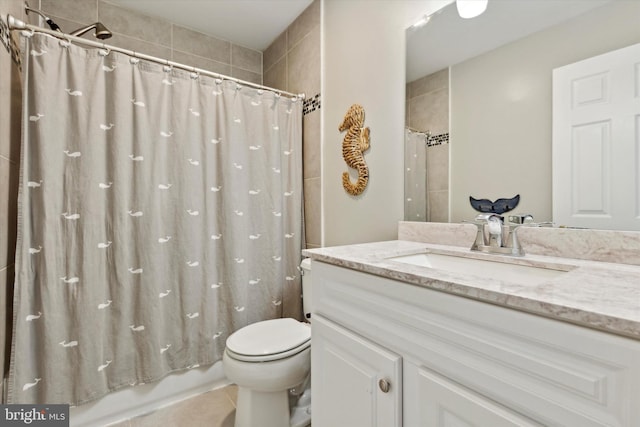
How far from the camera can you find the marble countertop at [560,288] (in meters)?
0.43

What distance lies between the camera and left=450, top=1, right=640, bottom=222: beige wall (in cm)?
86

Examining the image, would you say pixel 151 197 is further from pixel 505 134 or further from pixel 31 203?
pixel 505 134

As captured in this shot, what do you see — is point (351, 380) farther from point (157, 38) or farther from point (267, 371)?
point (157, 38)

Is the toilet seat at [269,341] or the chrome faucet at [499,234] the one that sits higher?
the chrome faucet at [499,234]

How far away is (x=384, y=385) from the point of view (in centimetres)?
73

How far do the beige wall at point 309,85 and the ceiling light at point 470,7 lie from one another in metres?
0.90

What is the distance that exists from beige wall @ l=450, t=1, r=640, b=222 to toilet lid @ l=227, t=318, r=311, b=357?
902 mm

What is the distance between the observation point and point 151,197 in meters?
1.50

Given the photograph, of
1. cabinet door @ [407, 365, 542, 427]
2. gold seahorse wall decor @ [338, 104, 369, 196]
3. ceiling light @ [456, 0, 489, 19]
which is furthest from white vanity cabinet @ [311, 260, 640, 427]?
ceiling light @ [456, 0, 489, 19]

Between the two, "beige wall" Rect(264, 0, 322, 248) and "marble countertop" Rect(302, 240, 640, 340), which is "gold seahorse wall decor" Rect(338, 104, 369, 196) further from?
"marble countertop" Rect(302, 240, 640, 340)

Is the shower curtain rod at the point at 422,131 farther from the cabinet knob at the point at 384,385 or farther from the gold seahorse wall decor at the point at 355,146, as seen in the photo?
the cabinet knob at the point at 384,385

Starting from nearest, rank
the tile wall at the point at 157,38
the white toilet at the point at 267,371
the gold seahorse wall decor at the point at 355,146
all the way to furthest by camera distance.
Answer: the white toilet at the point at 267,371 → the gold seahorse wall decor at the point at 355,146 → the tile wall at the point at 157,38

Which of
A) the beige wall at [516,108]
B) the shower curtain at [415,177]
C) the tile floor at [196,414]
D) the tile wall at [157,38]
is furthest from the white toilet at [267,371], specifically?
the tile wall at [157,38]

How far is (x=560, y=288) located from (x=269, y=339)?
116 centimetres
